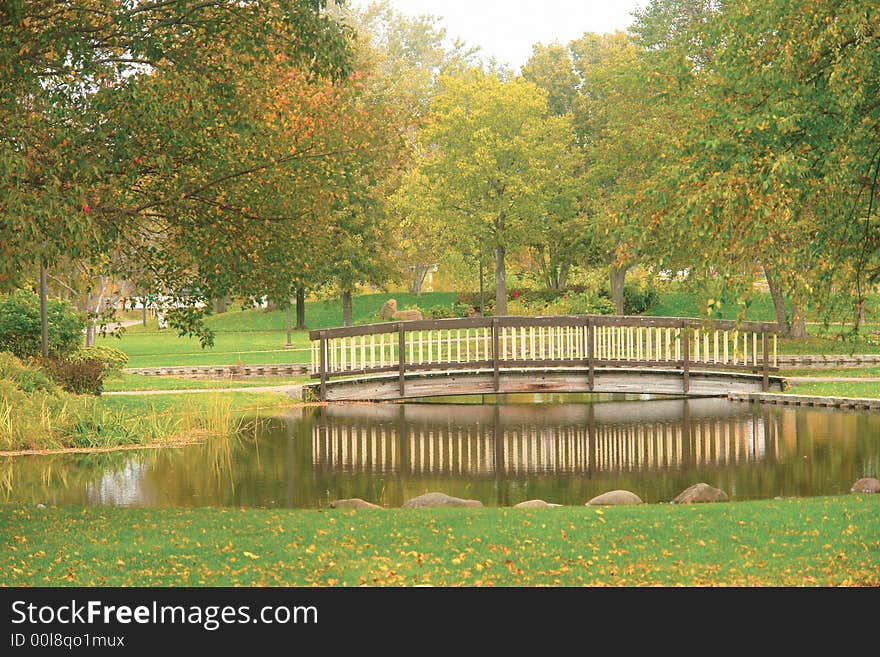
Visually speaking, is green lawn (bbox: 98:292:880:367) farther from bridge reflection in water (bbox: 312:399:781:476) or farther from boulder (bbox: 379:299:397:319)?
bridge reflection in water (bbox: 312:399:781:476)

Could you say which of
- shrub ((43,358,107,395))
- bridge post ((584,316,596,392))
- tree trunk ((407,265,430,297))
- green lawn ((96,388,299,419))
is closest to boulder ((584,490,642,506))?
green lawn ((96,388,299,419))

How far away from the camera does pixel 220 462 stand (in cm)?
1748

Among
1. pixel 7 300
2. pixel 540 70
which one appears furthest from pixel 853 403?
pixel 540 70

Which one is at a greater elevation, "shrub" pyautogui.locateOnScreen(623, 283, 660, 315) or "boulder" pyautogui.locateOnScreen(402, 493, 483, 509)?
"shrub" pyautogui.locateOnScreen(623, 283, 660, 315)

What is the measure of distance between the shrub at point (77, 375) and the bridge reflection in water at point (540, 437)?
430cm

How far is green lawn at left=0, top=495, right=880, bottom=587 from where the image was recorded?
8.57 metres

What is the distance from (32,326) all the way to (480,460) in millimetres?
10184

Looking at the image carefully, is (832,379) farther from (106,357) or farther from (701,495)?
(106,357)

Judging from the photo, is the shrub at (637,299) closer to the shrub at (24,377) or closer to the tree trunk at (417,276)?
the tree trunk at (417,276)

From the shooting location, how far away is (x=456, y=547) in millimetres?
9555

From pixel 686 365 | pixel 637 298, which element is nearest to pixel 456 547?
pixel 686 365

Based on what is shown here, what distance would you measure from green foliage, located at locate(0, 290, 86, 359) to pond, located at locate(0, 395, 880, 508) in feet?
16.0

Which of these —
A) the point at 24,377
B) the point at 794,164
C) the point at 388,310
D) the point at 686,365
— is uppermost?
the point at 794,164

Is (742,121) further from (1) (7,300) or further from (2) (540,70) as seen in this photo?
(2) (540,70)
